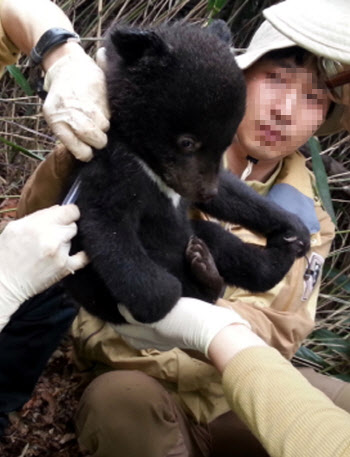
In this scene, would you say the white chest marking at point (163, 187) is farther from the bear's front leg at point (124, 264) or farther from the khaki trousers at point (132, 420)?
the khaki trousers at point (132, 420)

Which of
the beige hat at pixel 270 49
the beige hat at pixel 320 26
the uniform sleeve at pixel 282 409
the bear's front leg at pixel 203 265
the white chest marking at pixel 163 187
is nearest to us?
the uniform sleeve at pixel 282 409

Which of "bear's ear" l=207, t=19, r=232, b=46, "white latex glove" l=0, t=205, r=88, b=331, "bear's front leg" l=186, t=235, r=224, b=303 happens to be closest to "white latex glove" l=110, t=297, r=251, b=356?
"bear's front leg" l=186, t=235, r=224, b=303

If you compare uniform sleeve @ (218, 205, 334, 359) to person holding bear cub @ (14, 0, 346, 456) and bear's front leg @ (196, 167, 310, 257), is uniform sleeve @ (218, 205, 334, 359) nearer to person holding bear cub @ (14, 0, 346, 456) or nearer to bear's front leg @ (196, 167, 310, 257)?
person holding bear cub @ (14, 0, 346, 456)

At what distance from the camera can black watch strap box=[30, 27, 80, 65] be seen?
178cm

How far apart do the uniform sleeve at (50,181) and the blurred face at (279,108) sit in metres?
0.73

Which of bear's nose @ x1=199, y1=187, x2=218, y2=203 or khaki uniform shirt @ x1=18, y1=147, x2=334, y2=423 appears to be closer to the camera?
bear's nose @ x1=199, y1=187, x2=218, y2=203

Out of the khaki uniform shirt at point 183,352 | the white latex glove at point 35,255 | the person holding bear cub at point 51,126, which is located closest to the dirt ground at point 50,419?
the khaki uniform shirt at point 183,352

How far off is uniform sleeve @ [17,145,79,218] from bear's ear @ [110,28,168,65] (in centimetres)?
36

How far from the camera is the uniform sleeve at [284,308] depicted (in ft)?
6.98

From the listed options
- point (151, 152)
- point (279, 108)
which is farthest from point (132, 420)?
point (279, 108)

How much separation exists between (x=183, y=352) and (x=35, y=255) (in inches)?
30.5

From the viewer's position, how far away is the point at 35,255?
1588mm

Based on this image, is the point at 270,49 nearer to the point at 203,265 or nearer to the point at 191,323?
the point at 203,265

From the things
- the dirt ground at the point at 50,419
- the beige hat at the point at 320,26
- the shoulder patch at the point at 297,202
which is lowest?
the dirt ground at the point at 50,419
